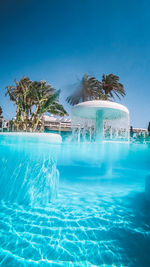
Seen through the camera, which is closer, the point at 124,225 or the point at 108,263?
the point at 108,263

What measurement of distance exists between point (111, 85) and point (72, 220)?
24867 mm

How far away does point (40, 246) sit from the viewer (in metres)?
2.00

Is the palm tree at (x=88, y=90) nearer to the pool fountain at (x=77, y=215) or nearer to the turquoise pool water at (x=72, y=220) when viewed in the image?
the pool fountain at (x=77, y=215)

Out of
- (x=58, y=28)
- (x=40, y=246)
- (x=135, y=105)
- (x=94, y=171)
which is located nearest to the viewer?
(x=40, y=246)

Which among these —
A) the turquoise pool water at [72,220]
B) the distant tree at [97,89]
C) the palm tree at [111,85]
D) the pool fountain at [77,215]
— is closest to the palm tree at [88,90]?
the distant tree at [97,89]

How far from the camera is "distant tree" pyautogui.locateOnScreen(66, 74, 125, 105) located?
2514cm

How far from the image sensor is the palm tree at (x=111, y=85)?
2498cm

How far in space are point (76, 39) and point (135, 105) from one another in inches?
377

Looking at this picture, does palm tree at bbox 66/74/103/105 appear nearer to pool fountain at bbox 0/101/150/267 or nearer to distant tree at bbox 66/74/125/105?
distant tree at bbox 66/74/125/105

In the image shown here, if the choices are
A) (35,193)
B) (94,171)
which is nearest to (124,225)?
(35,193)

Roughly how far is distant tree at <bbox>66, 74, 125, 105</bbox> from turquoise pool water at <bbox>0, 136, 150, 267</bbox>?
69.1 feet

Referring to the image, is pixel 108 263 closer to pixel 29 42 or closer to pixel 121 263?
pixel 121 263

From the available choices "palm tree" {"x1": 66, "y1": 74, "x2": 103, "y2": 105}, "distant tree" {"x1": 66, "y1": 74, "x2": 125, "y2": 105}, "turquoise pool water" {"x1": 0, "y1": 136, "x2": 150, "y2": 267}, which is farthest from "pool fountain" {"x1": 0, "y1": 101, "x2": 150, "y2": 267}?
"palm tree" {"x1": 66, "y1": 74, "x2": 103, "y2": 105}

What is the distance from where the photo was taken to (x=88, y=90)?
88.5 ft
